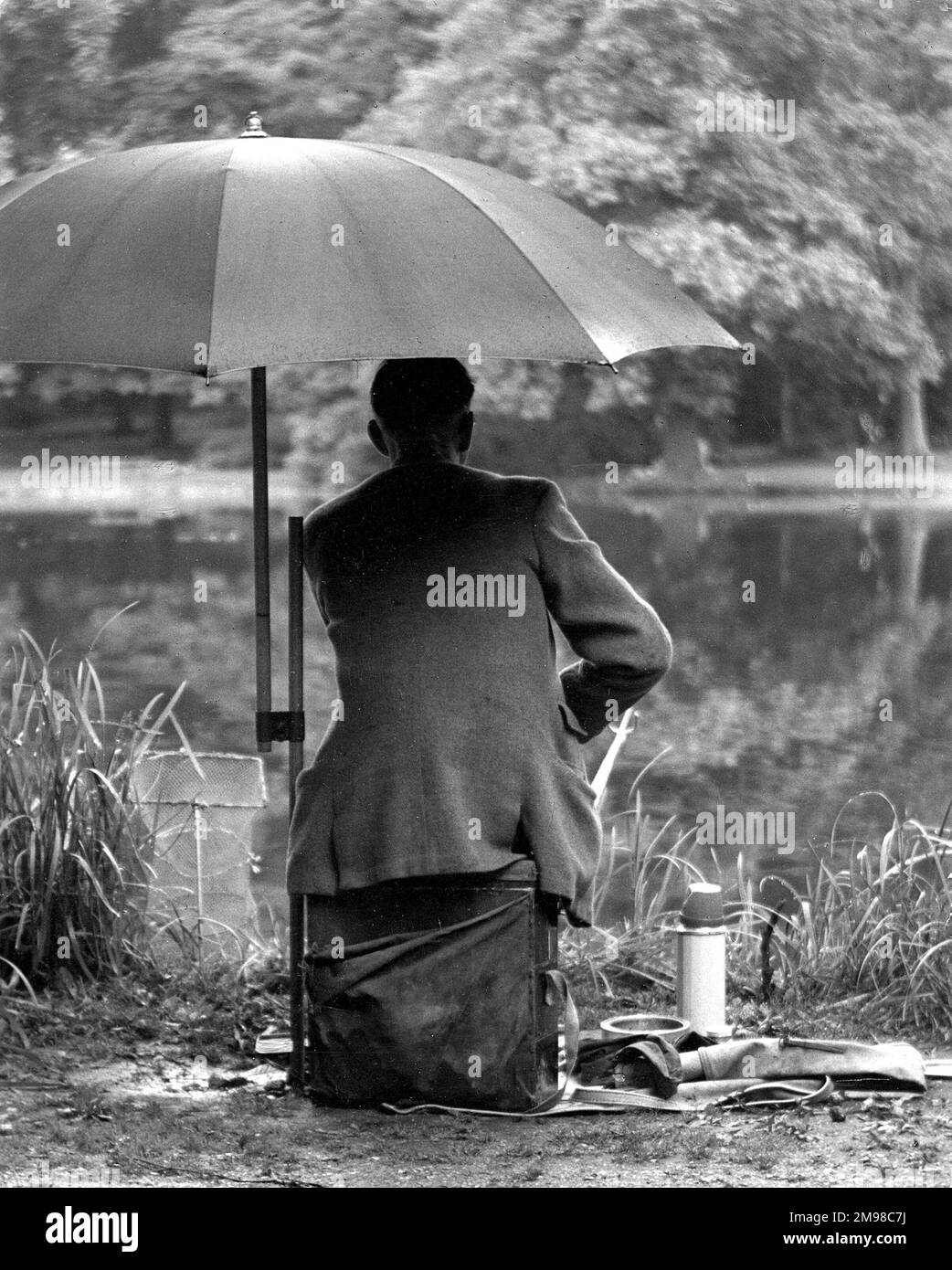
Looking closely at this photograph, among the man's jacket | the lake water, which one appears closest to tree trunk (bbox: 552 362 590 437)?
the lake water

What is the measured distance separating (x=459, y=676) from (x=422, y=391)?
584 millimetres

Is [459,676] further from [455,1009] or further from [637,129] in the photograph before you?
[637,129]

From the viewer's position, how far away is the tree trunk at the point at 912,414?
998 inches

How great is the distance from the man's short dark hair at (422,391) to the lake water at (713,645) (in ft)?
4.93

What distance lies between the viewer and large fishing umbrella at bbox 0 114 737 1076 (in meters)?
3.31

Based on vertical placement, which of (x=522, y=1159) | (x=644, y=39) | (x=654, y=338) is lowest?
(x=522, y=1159)

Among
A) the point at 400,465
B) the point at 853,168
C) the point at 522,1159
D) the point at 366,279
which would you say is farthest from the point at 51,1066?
the point at 853,168

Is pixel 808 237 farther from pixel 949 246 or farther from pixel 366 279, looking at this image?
pixel 366 279

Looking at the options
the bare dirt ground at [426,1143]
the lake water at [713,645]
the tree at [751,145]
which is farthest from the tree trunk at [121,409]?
the bare dirt ground at [426,1143]

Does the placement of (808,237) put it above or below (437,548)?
above

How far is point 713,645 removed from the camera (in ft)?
60.7

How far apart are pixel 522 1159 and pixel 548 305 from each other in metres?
1.58

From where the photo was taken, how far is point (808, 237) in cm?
A: 2322

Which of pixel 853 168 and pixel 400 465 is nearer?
pixel 400 465
